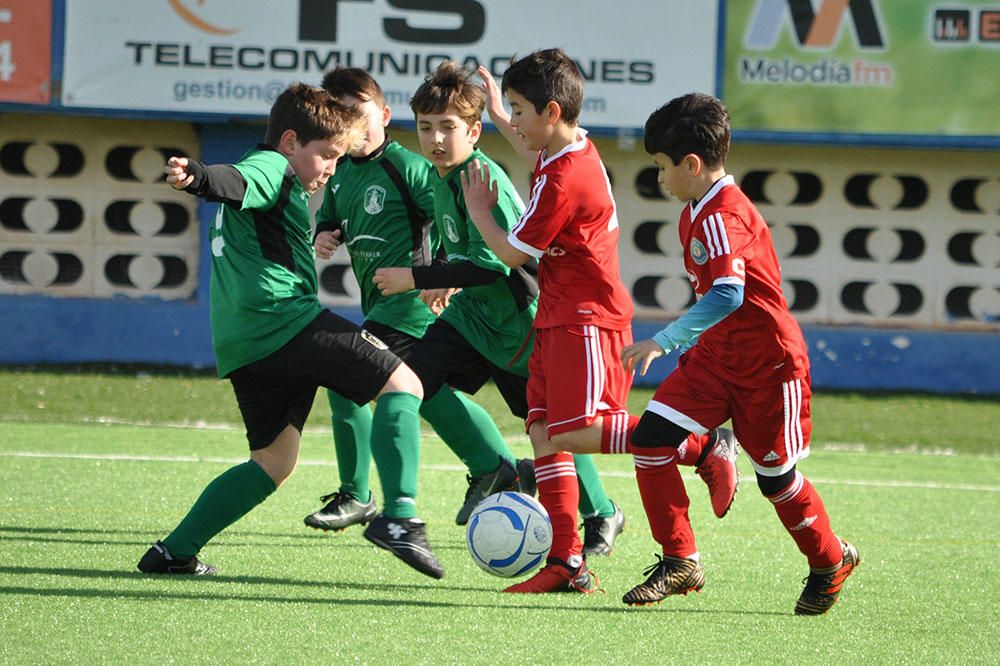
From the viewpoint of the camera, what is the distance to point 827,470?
8.73 meters

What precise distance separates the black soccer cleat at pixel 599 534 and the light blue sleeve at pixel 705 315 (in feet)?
4.73

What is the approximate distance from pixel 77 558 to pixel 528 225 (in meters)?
1.97

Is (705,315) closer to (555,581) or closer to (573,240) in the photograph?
(573,240)

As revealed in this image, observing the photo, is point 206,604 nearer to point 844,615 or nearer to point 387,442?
point 387,442

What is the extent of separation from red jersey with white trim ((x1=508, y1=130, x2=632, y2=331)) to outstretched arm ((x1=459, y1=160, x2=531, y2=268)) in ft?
0.14

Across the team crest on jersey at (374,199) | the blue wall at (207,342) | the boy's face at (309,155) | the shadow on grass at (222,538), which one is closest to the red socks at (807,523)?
the shadow on grass at (222,538)

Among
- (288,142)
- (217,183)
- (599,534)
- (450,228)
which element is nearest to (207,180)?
(217,183)

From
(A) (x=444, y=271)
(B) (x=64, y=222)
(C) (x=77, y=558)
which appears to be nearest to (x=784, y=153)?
(B) (x=64, y=222)

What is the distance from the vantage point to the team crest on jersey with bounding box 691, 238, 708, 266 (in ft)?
15.0

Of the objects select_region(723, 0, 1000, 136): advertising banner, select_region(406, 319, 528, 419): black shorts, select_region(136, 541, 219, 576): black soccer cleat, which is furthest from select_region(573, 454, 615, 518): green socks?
select_region(723, 0, 1000, 136): advertising banner

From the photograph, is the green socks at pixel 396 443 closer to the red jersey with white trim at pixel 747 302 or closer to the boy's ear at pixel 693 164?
the red jersey with white trim at pixel 747 302

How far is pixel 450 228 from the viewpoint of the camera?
577 cm

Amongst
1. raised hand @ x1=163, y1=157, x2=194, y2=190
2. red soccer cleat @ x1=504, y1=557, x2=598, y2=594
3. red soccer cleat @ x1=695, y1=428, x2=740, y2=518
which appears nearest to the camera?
raised hand @ x1=163, y1=157, x2=194, y2=190

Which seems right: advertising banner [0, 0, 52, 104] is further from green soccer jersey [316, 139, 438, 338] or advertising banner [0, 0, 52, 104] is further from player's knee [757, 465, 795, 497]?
player's knee [757, 465, 795, 497]
